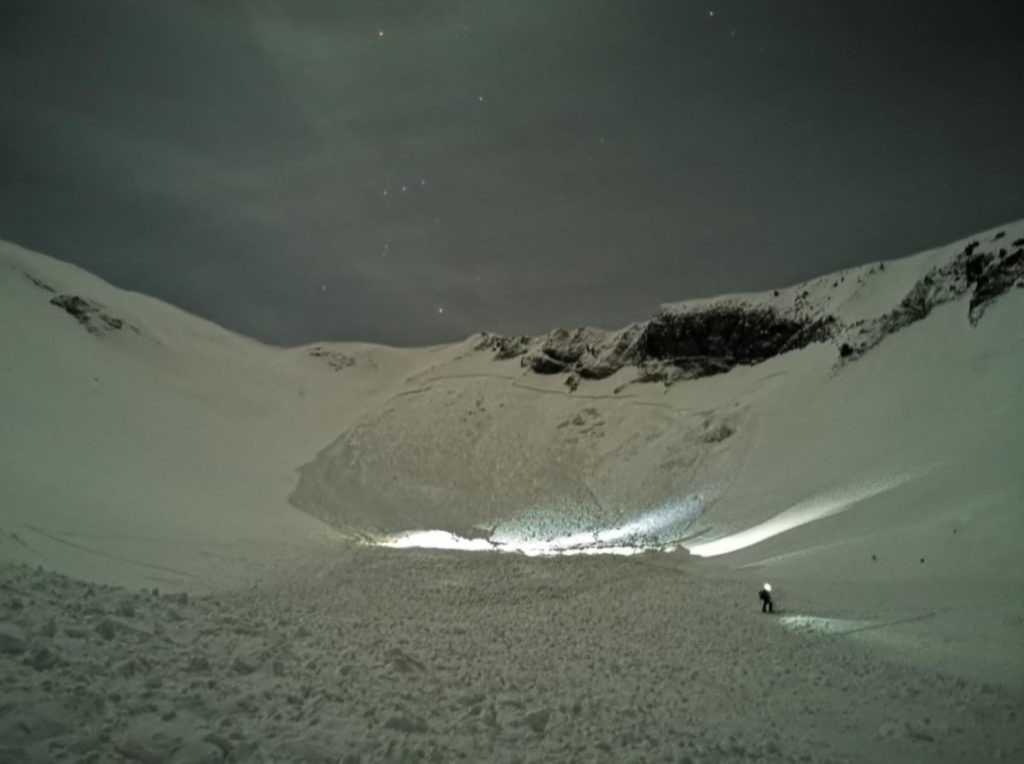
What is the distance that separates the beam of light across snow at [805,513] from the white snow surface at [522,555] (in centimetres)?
27

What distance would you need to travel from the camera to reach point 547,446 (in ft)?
200

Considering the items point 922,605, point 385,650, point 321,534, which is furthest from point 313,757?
point 321,534

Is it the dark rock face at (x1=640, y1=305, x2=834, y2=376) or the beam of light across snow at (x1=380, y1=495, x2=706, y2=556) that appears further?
the dark rock face at (x1=640, y1=305, x2=834, y2=376)

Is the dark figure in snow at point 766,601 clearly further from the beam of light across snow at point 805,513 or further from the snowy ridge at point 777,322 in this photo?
the snowy ridge at point 777,322

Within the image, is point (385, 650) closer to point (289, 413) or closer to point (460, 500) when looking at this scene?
point (460, 500)

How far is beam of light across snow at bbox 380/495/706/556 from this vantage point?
126ft

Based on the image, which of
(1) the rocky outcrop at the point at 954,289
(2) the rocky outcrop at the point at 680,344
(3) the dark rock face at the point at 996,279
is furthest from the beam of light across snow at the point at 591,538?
(2) the rocky outcrop at the point at 680,344

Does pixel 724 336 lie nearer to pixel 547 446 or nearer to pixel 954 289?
pixel 547 446

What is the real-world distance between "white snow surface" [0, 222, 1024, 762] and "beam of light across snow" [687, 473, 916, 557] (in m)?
0.27

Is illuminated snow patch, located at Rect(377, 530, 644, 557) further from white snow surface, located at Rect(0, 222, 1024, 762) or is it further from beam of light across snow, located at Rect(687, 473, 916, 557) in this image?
beam of light across snow, located at Rect(687, 473, 916, 557)

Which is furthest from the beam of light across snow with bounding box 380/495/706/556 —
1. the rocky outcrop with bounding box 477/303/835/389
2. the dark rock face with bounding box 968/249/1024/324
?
the rocky outcrop with bounding box 477/303/835/389

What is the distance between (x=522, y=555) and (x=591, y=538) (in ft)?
39.1

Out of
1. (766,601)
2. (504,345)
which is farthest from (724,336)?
(766,601)

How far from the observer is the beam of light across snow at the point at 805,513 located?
Answer: 97.1 feet
